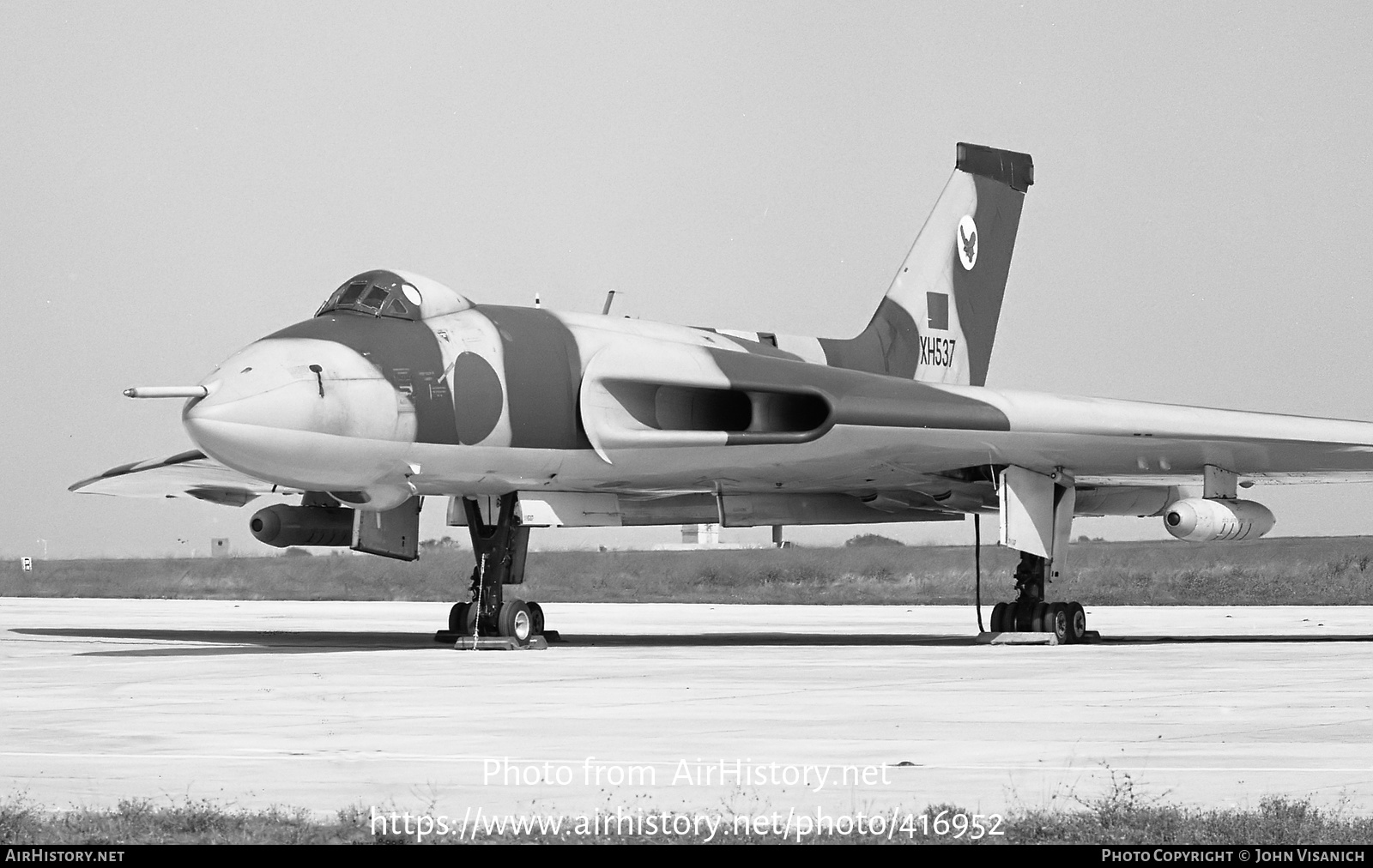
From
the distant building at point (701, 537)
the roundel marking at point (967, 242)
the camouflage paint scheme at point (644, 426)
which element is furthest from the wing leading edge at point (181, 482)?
the distant building at point (701, 537)

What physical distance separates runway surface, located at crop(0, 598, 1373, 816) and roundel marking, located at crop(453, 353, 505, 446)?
1.84 metres

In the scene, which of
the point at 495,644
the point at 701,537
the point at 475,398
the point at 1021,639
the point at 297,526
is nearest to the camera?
the point at 475,398

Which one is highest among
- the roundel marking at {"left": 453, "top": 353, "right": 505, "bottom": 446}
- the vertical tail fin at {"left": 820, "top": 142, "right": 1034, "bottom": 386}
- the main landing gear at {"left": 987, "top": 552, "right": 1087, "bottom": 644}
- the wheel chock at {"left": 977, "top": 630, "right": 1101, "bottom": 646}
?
the vertical tail fin at {"left": 820, "top": 142, "right": 1034, "bottom": 386}

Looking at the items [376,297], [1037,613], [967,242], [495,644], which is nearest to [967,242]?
[967,242]

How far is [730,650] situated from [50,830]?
10818 millimetres

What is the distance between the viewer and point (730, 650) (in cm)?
1555

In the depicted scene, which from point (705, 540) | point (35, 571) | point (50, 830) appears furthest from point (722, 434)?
point (35, 571)

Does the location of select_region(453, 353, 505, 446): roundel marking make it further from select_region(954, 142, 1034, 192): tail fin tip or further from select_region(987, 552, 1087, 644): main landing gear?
select_region(954, 142, 1034, 192): tail fin tip

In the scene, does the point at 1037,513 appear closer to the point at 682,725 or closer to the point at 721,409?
the point at 721,409

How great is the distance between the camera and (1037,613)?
1784 centimetres

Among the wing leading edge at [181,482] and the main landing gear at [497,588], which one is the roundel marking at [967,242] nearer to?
the main landing gear at [497,588]

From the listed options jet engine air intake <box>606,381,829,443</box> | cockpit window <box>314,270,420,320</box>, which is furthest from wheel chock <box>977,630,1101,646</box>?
cockpit window <box>314,270,420,320</box>

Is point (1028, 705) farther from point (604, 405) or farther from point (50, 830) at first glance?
point (604, 405)

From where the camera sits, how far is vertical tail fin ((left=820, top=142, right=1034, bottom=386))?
67.8 feet
